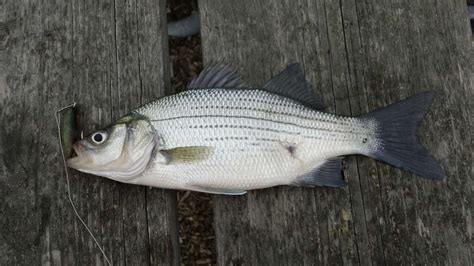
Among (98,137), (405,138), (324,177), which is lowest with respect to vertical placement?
(324,177)

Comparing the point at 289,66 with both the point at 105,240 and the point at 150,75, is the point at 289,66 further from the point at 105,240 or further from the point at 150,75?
the point at 105,240

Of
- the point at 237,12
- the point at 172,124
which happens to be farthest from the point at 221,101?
the point at 237,12

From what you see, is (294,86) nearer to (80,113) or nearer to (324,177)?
(324,177)

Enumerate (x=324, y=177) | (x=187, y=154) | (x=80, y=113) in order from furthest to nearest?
(x=80, y=113)
(x=324, y=177)
(x=187, y=154)

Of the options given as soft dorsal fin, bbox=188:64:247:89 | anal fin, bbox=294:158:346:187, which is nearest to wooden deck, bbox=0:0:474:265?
anal fin, bbox=294:158:346:187

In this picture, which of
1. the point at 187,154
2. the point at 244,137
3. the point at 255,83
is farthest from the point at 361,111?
the point at 187,154

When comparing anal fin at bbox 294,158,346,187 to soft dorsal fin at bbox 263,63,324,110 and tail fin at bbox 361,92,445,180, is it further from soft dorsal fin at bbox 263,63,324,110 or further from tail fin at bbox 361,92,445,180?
soft dorsal fin at bbox 263,63,324,110
